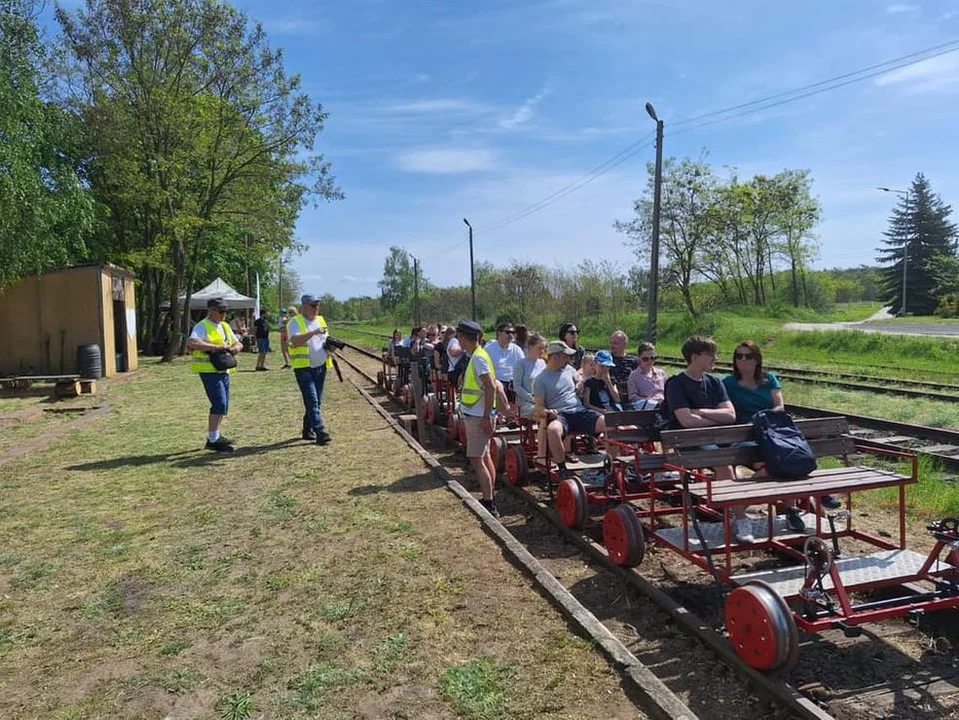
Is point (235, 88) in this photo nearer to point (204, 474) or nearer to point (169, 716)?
point (204, 474)

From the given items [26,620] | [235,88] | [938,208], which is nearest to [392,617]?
[26,620]

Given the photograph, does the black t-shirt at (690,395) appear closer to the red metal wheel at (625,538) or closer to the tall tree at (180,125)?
the red metal wheel at (625,538)

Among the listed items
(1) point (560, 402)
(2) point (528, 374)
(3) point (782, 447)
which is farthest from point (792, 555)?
(2) point (528, 374)

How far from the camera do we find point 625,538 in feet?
15.5

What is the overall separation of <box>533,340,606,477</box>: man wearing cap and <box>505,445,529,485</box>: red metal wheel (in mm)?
555

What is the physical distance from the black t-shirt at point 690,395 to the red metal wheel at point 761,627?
1943 mm

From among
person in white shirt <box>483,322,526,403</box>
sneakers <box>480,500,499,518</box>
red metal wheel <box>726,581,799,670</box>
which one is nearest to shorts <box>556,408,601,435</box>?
sneakers <box>480,500,499,518</box>

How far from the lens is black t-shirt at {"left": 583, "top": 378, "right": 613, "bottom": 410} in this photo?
282 inches

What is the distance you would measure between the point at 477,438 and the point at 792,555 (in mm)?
2789

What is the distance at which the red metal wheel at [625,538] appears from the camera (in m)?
4.71

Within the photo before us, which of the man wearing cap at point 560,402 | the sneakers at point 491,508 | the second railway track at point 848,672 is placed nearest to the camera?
the second railway track at point 848,672

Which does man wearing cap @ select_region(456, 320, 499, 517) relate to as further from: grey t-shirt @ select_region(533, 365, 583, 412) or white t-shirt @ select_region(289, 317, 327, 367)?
white t-shirt @ select_region(289, 317, 327, 367)

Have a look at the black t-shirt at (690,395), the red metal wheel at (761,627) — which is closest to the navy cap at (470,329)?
the black t-shirt at (690,395)

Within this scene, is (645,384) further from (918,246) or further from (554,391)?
(918,246)
